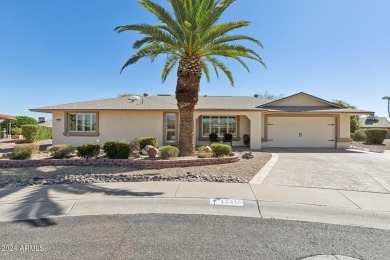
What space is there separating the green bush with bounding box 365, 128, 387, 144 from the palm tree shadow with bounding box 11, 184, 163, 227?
2538 cm

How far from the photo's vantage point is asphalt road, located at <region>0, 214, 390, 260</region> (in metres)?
3.47

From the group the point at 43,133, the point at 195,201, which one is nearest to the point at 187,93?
the point at 195,201

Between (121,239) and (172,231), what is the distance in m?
0.86

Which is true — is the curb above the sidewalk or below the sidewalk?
above

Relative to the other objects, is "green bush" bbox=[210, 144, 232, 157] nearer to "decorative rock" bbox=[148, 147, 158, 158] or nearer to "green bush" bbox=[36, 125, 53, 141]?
"decorative rock" bbox=[148, 147, 158, 158]

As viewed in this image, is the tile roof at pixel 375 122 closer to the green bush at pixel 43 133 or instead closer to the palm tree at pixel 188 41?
the palm tree at pixel 188 41

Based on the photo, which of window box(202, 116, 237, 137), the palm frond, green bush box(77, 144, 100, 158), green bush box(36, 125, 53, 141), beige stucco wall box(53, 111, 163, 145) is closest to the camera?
green bush box(77, 144, 100, 158)

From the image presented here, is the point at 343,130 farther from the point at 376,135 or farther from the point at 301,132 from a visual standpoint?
the point at 376,135

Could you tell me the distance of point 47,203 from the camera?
18.2 feet

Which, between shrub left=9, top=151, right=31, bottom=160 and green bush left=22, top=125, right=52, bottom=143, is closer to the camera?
shrub left=9, top=151, right=31, bottom=160

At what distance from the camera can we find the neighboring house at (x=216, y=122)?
53.8 ft

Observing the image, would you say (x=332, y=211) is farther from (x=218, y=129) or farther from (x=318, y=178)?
(x=218, y=129)

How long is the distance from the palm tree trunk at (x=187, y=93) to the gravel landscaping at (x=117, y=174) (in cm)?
209

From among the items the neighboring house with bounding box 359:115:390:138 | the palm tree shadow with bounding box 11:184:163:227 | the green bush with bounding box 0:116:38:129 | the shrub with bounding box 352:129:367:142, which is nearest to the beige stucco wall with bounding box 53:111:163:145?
the palm tree shadow with bounding box 11:184:163:227
